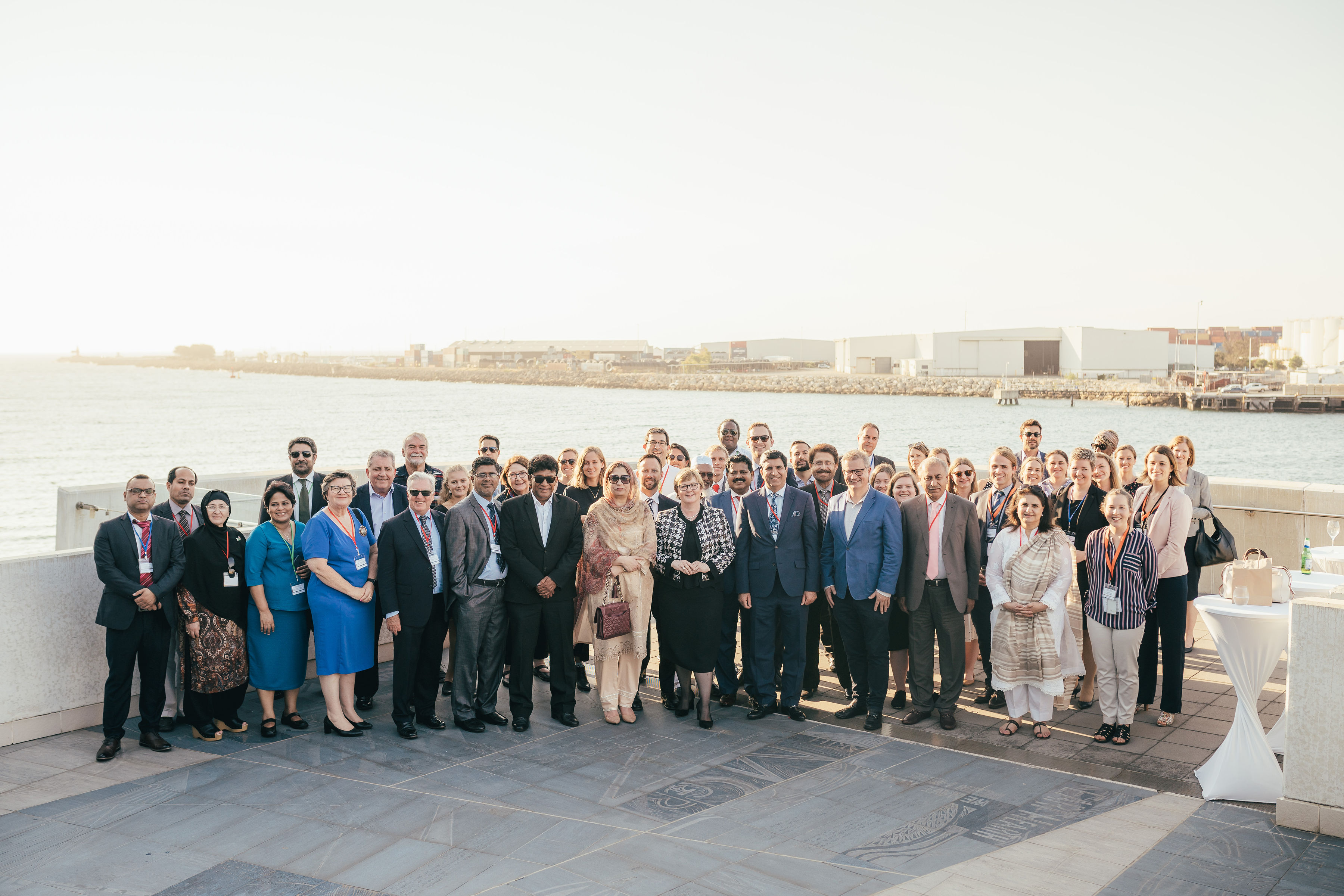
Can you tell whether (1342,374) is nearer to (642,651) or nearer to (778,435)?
(778,435)

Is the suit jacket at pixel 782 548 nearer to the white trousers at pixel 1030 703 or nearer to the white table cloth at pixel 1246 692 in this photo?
the white trousers at pixel 1030 703

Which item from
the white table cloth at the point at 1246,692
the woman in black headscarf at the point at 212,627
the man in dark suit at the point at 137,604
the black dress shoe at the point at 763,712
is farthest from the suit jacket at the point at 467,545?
the white table cloth at the point at 1246,692

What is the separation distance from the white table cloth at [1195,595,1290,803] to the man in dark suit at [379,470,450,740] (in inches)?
Result: 170

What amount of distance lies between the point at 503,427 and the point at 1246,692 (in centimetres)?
7186

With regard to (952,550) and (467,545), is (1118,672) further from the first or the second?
(467,545)

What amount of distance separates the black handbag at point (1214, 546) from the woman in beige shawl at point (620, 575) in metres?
3.96

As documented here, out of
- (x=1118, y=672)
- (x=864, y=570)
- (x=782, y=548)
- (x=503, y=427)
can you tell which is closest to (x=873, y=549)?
(x=864, y=570)

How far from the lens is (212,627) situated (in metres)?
5.57

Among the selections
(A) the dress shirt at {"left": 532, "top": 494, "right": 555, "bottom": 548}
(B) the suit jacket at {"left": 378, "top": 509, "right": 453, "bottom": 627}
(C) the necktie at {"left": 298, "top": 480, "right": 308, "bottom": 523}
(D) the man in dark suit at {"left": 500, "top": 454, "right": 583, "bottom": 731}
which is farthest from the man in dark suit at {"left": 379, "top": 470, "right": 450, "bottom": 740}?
(C) the necktie at {"left": 298, "top": 480, "right": 308, "bottom": 523}

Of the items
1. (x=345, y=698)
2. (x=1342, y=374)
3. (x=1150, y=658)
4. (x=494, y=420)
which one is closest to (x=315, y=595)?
(x=345, y=698)

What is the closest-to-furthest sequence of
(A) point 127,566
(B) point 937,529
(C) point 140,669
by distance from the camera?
(A) point 127,566 → (C) point 140,669 → (B) point 937,529

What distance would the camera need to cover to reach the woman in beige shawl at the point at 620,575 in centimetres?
606

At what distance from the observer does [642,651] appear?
6125 millimetres

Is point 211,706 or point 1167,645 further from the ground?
point 1167,645
